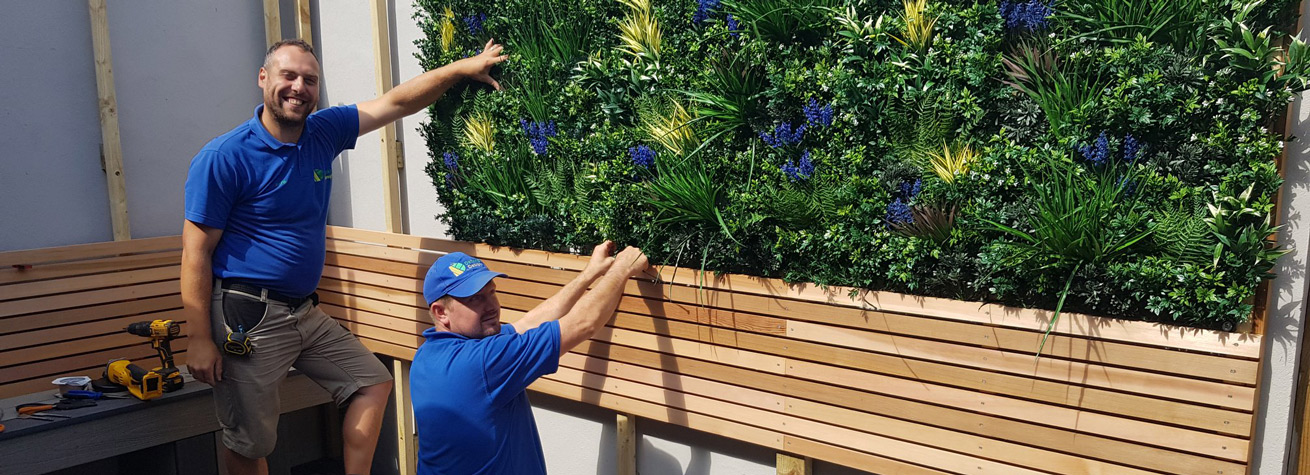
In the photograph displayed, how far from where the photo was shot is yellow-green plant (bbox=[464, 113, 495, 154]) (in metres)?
3.40

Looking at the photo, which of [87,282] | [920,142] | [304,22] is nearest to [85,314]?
[87,282]

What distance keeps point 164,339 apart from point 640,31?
8.01 feet

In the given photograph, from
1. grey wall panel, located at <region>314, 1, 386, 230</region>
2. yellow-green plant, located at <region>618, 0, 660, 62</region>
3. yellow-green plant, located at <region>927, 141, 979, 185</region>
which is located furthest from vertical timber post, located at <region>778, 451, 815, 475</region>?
grey wall panel, located at <region>314, 1, 386, 230</region>

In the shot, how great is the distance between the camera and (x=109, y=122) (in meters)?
4.16

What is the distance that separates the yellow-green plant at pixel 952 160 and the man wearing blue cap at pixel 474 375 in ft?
3.72

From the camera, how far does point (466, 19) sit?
3.43m

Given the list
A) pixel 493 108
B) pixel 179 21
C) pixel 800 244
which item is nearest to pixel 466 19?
pixel 493 108

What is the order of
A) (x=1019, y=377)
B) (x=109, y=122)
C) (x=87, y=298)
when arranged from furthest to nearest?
1. (x=109, y=122)
2. (x=87, y=298)
3. (x=1019, y=377)

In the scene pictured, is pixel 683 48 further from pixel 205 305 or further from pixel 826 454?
pixel 205 305

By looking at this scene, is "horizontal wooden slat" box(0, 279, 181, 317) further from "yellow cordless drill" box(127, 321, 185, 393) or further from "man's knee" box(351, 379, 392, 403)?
"man's knee" box(351, 379, 392, 403)

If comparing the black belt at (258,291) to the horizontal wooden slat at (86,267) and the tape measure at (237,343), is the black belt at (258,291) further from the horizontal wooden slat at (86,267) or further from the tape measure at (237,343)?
the horizontal wooden slat at (86,267)

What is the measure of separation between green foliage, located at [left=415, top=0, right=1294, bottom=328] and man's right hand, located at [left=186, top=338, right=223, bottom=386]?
1.12 meters

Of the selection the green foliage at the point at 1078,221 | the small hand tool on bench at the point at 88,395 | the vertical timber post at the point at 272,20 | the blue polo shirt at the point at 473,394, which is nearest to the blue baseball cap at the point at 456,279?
the blue polo shirt at the point at 473,394

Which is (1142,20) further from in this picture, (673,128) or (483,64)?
(483,64)
